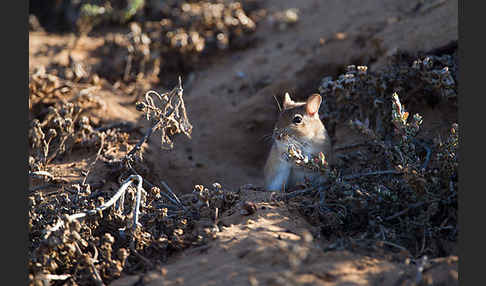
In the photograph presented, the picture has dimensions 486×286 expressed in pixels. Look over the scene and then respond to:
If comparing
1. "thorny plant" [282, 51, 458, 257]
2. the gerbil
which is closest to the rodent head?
the gerbil

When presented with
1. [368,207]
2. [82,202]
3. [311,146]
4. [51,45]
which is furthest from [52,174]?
[51,45]

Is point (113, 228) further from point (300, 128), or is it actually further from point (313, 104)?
point (313, 104)

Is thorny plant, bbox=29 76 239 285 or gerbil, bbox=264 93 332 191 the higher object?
gerbil, bbox=264 93 332 191

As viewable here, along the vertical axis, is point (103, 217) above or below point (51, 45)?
below

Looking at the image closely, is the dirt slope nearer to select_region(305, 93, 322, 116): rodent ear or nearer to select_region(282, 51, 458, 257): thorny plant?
select_region(305, 93, 322, 116): rodent ear

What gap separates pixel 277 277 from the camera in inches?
113

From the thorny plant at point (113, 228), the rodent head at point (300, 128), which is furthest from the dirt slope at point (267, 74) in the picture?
the thorny plant at point (113, 228)

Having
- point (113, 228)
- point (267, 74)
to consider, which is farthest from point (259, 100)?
point (113, 228)

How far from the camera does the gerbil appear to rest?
213 inches

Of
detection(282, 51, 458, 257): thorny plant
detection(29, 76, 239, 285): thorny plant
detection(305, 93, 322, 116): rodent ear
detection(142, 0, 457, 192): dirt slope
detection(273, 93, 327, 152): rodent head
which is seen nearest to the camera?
detection(29, 76, 239, 285): thorny plant

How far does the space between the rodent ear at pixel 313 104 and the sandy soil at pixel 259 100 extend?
3.65ft

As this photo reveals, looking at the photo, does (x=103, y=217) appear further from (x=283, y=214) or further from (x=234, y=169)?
(x=234, y=169)

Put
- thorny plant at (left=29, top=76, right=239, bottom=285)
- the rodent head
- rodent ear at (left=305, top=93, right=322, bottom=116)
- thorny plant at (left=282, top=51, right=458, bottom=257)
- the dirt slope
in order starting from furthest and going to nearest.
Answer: the dirt slope → the rodent head → rodent ear at (left=305, top=93, right=322, bottom=116) → thorny plant at (left=282, top=51, right=458, bottom=257) → thorny plant at (left=29, top=76, right=239, bottom=285)

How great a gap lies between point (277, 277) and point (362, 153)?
270cm
